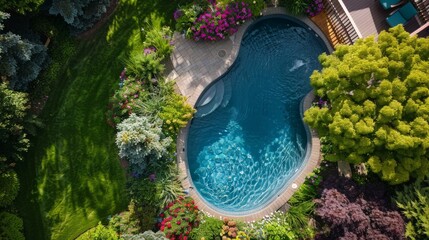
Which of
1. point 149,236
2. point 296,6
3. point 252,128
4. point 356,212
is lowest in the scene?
point 356,212

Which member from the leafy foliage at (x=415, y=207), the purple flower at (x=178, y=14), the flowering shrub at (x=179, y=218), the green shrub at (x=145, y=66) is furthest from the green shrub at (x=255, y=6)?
the leafy foliage at (x=415, y=207)

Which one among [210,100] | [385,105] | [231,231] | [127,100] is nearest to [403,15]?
[385,105]

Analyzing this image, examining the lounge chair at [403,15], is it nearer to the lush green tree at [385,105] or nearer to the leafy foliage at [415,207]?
the lush green tree at [385,105]

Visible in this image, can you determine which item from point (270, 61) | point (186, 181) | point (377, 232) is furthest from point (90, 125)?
point (377, 232)

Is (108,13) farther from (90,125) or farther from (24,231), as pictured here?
(24,231)

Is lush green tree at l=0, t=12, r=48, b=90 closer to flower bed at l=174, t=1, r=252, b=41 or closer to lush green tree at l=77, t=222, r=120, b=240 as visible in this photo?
flower bed at l=174, t=1, r=252, b=41

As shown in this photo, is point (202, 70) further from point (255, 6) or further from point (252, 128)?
point (255, 6)
